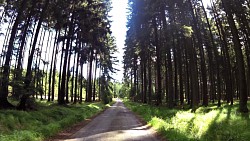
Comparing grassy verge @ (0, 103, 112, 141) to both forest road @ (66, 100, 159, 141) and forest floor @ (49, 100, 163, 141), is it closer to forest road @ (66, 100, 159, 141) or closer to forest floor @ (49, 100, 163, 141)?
forest floor @ (49, 100, 163, 141)

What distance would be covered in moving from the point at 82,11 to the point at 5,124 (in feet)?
62.0

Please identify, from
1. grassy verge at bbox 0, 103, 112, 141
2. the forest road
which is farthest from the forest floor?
grassy verge at bbox 0, 103, 112, 141

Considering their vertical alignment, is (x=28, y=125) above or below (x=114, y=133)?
above

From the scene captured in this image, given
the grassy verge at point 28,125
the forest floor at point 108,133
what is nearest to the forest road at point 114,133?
the forest floor at point 108,133

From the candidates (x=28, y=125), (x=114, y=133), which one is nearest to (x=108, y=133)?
(x=114, y=133)

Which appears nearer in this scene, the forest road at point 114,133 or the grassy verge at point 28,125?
the grassy verge at point 28,125

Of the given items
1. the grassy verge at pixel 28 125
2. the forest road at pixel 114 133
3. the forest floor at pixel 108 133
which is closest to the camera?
the grassy verge at pixel 28 125

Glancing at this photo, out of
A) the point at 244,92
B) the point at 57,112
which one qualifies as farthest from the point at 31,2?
the point at 244,92

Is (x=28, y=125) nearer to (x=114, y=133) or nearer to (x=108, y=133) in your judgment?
(x=108, y=133)

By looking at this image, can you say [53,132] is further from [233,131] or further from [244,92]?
[244,92]

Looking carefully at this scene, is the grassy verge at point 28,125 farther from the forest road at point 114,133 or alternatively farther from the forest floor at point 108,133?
the forest road at point 114,133

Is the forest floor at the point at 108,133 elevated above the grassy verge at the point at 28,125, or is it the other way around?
the grassy verge at the point at 28,125

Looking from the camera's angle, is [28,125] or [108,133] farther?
[28,125]

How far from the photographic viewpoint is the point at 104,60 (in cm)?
5628
